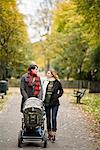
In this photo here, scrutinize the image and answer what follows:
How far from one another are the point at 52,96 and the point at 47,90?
0.22 m

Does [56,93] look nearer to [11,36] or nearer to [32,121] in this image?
[32,121]

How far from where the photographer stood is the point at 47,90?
12766mm

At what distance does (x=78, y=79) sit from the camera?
6169 cm

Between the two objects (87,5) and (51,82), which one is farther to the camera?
(87,5)

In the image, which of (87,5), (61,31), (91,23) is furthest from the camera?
(61,31)

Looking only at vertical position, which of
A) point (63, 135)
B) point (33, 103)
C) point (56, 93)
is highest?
point (56, 93)

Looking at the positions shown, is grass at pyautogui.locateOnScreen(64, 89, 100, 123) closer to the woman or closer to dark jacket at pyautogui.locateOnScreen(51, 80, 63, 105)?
the woman

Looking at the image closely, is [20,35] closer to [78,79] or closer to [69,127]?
[78,79]

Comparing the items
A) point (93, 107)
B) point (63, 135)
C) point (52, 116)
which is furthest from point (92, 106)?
point (52, 116)

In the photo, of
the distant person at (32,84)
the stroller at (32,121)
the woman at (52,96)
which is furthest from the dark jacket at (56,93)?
the stroller at (32,121)

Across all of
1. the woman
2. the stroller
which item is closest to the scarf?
the stroller

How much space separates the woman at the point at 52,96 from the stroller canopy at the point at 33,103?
96cm

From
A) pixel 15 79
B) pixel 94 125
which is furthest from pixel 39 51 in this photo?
pixel 94 125

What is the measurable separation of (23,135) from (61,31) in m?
49.7
